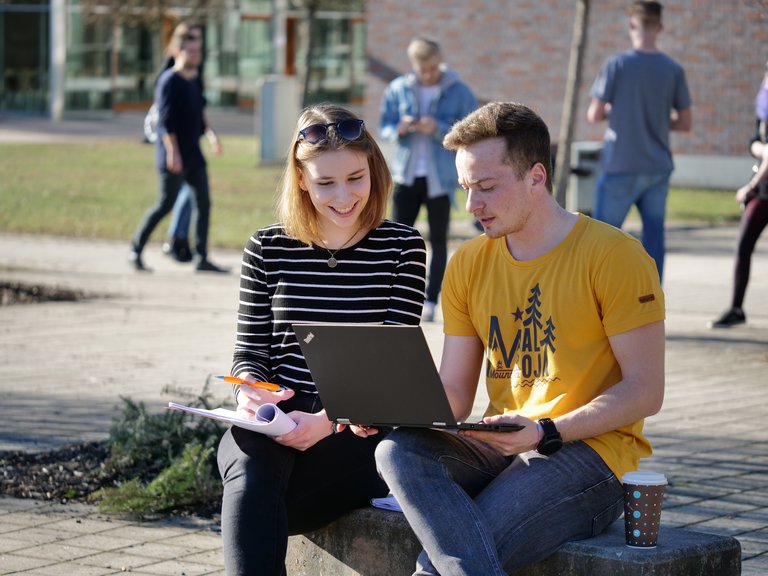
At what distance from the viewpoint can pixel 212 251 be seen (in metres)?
14.6

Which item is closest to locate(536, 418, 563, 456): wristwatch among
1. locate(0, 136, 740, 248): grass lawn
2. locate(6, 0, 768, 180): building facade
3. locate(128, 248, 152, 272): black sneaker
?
locate(128, 248, 152, 272): black sneaker

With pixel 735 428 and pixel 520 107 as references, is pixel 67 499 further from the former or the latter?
pixel 735 428

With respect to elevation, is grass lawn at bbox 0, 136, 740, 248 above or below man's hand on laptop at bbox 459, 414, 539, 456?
below

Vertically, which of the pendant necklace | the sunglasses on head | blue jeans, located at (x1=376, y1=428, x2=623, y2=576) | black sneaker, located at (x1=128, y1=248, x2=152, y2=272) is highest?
the sunglasses on head

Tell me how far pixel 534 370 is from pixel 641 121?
6.18 meters

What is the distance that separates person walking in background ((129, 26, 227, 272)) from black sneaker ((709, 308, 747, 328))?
4.87m

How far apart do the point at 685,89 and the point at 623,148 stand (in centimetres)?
63

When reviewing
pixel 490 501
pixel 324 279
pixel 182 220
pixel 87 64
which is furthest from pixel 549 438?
pixel 87 64

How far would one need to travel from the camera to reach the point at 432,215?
10.3m

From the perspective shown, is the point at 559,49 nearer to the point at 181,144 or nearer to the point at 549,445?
the point at 181,144

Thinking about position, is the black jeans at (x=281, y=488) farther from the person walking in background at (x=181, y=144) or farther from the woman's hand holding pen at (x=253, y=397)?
the person walking in background at (x=181, y=144)

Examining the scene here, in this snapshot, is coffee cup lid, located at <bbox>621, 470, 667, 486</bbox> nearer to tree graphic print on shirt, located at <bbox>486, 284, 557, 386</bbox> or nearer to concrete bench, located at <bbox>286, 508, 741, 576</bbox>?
concrete bench, located at <bbox>286, 508, 741, 576</bbox>

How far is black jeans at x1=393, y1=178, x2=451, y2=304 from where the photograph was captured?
10117 mm

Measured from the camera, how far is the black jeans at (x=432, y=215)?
10117mm
